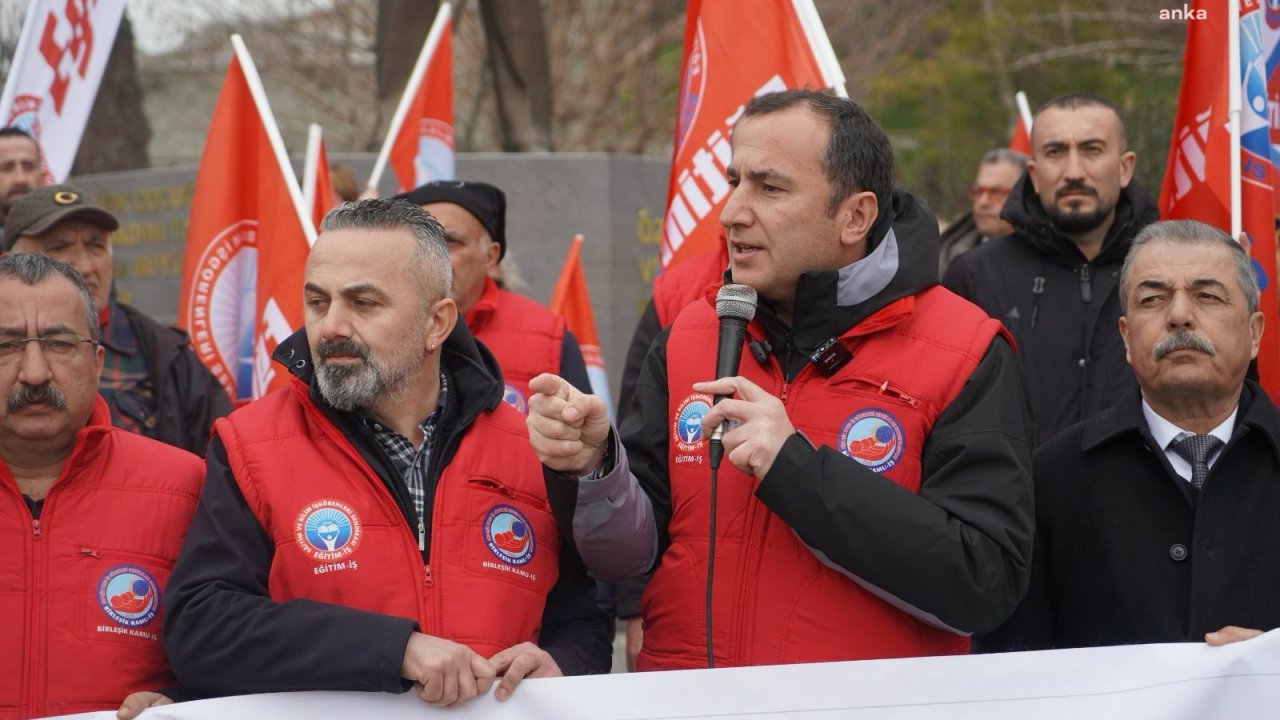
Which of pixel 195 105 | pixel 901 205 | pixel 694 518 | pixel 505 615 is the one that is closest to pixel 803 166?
pixel 901 205

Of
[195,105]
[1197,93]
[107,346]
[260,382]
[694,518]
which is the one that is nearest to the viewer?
[694,518]

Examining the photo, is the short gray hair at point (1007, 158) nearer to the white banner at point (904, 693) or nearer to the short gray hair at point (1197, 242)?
the short gray hair at point (1197, 242)

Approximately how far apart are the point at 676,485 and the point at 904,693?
630 mm

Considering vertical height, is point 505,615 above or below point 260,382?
below

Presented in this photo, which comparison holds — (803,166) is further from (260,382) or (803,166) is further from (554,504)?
(260,382)

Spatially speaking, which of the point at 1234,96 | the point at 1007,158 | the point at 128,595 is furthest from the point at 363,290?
the point at 1007,158

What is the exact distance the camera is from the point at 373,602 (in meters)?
3.25

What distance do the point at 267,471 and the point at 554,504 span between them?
1.88ft

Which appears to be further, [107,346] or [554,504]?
[107,346]

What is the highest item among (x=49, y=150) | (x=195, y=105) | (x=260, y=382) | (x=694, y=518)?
(x=195, y=105)

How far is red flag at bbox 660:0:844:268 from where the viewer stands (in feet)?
19.0

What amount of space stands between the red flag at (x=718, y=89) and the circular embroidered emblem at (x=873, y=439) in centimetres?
250

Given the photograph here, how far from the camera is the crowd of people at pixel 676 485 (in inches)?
124

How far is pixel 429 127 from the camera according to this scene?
7523mm
